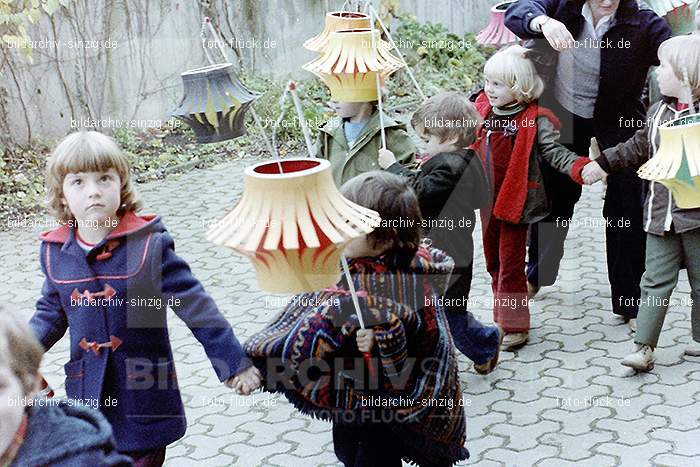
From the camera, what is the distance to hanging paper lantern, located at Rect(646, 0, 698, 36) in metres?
5.88

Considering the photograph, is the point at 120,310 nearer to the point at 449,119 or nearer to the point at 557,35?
the point at 449,119

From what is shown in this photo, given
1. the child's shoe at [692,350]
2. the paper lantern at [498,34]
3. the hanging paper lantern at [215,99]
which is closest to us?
the hanging paper lantern at [215,99]

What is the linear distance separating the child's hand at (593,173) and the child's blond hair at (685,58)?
1.95 ft

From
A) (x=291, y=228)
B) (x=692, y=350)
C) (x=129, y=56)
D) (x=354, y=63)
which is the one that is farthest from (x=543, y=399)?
(x=129, y=56)

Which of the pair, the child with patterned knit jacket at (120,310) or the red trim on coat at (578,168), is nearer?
the child with patterned knit jacket at (120,310)

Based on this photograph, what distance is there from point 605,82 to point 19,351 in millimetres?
3844

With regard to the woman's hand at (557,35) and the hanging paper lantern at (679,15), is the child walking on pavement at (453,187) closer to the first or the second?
the woman's hand at (557,35)

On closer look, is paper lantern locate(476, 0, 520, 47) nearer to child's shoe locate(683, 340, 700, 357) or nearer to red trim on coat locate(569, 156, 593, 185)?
red trim on coat locate(569, 156, 593, 185)

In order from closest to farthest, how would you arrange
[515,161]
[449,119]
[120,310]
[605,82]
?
[120,310], [449,119], [515,161], [605,82]

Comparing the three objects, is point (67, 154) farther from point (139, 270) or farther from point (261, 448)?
point (261, 448)

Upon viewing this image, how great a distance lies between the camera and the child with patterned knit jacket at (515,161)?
532 centimetres

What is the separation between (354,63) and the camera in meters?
4.73

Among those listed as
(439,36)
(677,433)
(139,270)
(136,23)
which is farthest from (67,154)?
(439,36)

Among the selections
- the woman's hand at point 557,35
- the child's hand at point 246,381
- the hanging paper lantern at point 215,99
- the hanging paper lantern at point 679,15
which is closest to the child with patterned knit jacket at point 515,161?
the woman's hand at point 557,35
